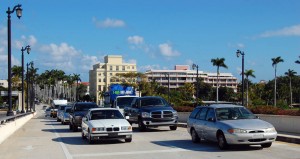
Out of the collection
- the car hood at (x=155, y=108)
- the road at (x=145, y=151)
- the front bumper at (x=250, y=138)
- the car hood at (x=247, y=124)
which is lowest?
the road at (x=145, y=151)

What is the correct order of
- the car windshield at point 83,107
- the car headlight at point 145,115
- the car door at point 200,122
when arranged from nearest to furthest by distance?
the car door at point 200,122, the car headlight at point 145,115, the car windshield at point 83,107

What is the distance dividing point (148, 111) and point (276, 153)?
1123 cm

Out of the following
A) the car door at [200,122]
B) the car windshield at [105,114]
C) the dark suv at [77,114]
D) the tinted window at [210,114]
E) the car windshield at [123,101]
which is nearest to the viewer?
the tinted window at [210,114]

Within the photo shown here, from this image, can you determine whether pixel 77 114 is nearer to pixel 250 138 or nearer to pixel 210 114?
pixel 210 114

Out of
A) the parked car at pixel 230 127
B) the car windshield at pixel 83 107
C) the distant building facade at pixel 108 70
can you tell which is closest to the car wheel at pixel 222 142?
the parked car at pixel 230 127

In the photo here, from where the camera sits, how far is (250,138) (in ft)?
46.2

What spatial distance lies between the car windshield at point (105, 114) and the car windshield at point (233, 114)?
5000 mm

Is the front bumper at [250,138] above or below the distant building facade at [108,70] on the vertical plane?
below

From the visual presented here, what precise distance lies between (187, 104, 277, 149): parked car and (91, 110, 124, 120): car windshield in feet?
11.3

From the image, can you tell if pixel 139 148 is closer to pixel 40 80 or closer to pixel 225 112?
pixel 225 112

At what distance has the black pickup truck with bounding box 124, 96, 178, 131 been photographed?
24000 millimetres

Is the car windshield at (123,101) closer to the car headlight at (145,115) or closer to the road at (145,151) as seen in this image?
the car headlight at (145,115)

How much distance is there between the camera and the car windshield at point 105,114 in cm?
1911

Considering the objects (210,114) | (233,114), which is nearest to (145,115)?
(210,114)
